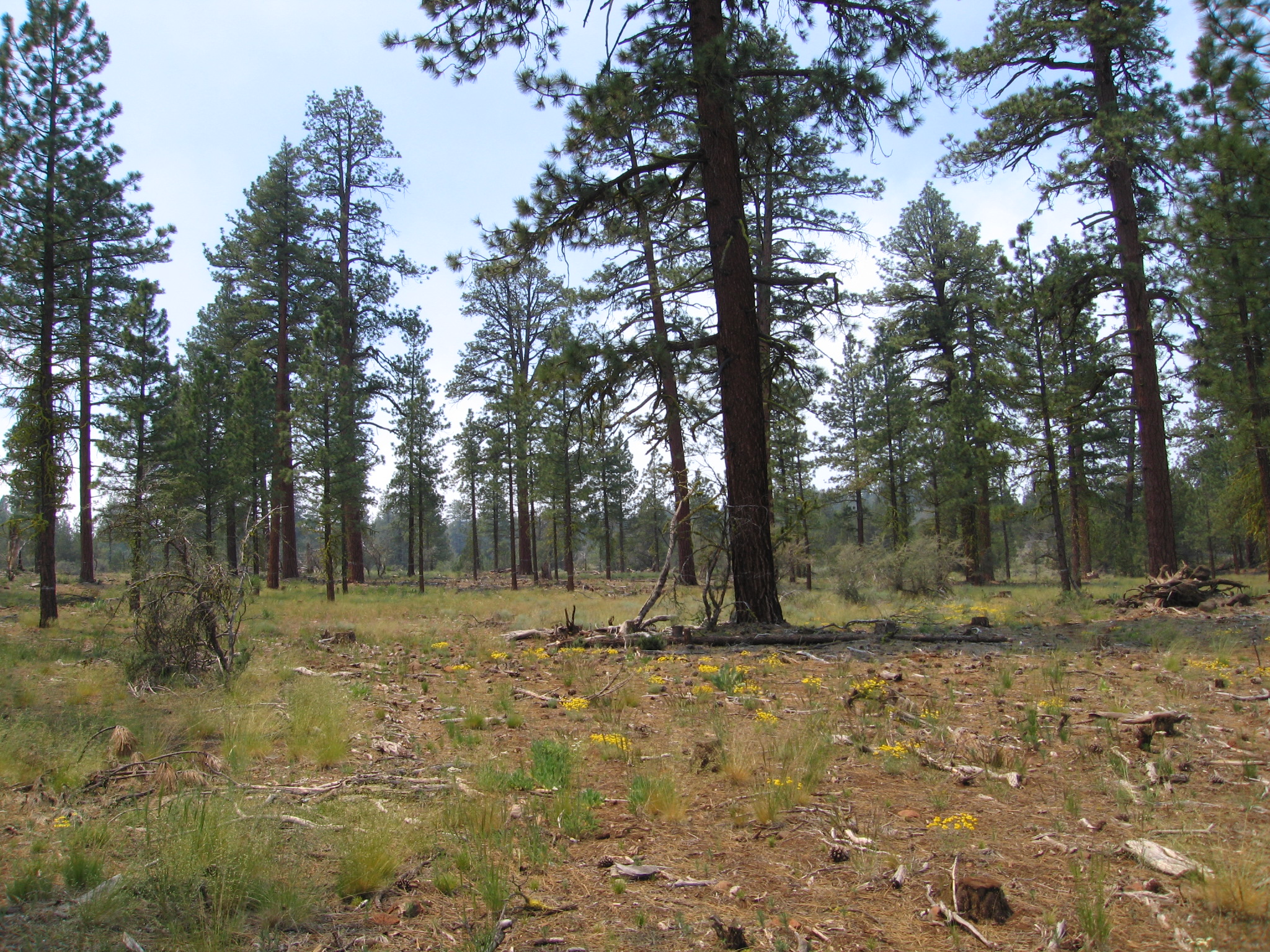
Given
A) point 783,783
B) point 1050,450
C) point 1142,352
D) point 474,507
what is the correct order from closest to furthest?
point 783,783
point 1142,352
point 1050,450
point 474,507

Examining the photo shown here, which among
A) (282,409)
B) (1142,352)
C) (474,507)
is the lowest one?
(474,507)

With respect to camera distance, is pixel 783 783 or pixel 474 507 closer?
pixel 783 783

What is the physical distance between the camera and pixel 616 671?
7.20m

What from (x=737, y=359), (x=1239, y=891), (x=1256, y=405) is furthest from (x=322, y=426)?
(x=1256, y=405)

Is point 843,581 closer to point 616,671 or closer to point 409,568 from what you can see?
point 616,671

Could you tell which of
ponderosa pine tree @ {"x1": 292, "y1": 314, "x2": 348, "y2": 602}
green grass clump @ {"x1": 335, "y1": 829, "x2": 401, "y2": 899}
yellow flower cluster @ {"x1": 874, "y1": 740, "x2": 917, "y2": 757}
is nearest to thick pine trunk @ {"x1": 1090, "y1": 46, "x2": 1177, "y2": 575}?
yellow flower cluster @ {"x1": 874, "y1": 740, "x2": 917, "y2": 757}

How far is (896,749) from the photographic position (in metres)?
4.24

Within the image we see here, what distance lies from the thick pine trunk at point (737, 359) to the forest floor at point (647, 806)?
2196mm

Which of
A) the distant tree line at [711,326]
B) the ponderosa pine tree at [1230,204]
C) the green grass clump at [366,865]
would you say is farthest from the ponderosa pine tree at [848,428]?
the green grass clump at [366,865]

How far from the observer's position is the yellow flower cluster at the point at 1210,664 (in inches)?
245

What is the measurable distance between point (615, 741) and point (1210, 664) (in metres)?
5.59

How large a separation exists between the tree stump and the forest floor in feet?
0.11

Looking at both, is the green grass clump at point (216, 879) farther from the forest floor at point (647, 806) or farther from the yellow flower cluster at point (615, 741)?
the yellow flower cluster at point (615, 741)

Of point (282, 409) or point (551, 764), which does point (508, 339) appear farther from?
point (551, 764)
